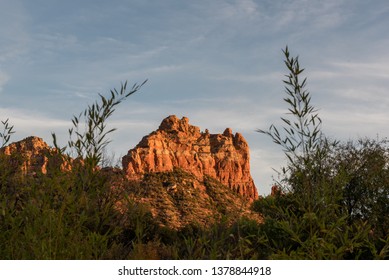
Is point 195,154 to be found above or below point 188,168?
above

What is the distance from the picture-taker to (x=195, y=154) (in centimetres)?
14075

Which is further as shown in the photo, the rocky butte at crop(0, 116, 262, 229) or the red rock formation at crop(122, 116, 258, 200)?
the red rock formation at crop(122, 116, 258, 200)

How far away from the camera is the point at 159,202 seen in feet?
287

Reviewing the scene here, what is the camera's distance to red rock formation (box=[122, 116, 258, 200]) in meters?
127

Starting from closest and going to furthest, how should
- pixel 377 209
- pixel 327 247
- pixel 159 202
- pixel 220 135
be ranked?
pixel 327 247, pixel 377 209, pixel 159 202, pixel 220 135

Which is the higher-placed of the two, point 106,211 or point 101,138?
point 101,138

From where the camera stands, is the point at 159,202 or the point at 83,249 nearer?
the point at 83,249

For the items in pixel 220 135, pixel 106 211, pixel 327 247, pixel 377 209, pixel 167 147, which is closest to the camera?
pixel 327 247

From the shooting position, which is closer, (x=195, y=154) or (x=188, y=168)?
(x=188, y=168)

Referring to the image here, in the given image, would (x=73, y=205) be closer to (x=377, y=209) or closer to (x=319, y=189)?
(x=319, y=189)

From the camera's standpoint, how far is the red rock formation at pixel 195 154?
127125mm

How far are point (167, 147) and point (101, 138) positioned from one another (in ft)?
432
